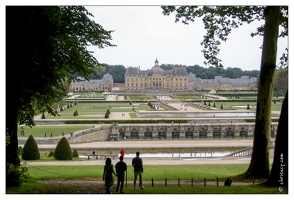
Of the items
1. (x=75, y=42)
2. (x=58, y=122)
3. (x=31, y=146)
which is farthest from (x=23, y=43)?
(x=58, y=122)

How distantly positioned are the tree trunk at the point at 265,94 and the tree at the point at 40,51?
4.02 meters

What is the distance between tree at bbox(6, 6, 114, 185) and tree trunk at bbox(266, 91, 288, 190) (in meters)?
4.61

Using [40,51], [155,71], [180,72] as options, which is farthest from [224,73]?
[40,51]

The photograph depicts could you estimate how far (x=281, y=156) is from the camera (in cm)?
671

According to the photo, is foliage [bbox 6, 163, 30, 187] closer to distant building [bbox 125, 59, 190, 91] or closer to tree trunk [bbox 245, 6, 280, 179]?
tree trunk [bbox 245, 6, 280, 179]

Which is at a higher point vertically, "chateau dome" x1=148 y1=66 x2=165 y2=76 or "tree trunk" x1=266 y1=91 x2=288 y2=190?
"chateau dome" x1=148 y1=66 x2=165 y2=76

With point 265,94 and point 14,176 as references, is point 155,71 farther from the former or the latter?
point 14,176

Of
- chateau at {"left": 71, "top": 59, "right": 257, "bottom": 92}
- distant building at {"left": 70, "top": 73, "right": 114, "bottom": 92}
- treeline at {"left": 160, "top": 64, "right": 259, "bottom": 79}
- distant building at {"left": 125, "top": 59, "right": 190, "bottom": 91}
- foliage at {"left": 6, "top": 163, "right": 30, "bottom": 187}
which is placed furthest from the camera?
treeline at {"left": 160, "top": 64, "right": 259, "bottom": 79}

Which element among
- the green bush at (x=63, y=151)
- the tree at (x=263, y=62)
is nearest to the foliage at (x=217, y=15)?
the tree at (x=263, y=62)

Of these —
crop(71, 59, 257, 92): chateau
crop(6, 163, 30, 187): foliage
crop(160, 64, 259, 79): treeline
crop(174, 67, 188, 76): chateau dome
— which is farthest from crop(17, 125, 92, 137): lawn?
crop(160, 64, 259, 79): treeline

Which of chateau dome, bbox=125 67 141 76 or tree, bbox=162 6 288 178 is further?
chateau dome, bbox=125 67 141 76

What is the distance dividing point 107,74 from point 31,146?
58245 millimetres

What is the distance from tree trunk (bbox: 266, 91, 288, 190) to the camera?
6617 mm

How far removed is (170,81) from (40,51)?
7068 centimetres
